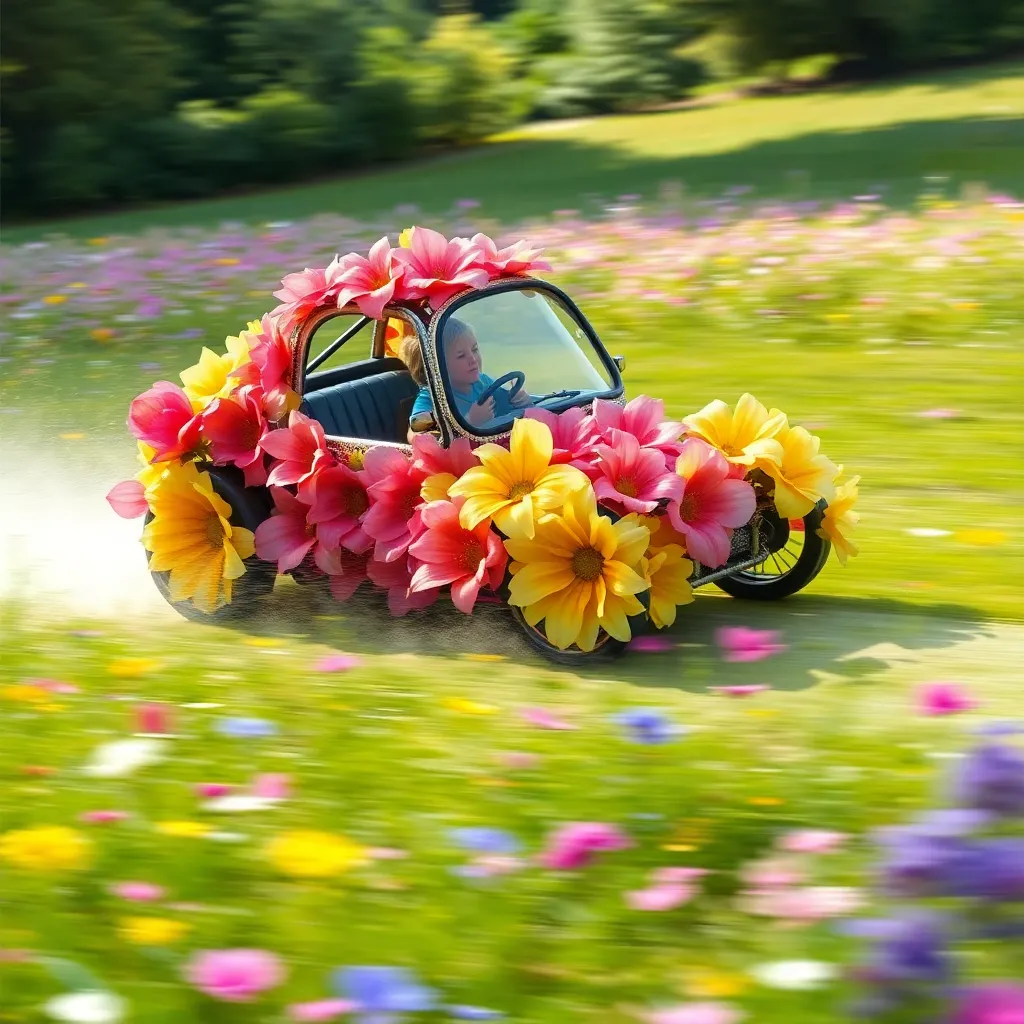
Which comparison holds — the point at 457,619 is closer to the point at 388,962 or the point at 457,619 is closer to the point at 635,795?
the point at 635,795

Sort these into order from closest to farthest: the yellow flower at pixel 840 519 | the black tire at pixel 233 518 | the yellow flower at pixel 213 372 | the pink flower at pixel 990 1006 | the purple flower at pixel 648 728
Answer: the pink flower at pixel 990 1006 → the purple flower at pixel 648 728 → the yellow flower at pixel 840 519 → the black tire at pixel 233 518 → the yellow flower at pixel 213 372

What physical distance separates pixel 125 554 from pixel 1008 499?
3.78 m

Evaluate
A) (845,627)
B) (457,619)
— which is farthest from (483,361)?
(845,627)

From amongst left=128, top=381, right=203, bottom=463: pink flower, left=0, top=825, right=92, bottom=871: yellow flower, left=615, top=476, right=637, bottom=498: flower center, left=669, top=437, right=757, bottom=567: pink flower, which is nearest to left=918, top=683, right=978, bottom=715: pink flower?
left=669, top=437, right=757, bottom=567: pink flower

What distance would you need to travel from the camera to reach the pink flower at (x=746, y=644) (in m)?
4.68

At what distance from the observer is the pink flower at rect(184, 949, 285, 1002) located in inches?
112

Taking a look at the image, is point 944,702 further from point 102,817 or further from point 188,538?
point 188,538

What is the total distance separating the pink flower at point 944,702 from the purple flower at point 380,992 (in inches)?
66.4

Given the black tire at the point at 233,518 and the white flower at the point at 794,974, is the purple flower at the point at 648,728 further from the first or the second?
the black tire at the point at 233,518

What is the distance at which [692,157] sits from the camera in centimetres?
2358

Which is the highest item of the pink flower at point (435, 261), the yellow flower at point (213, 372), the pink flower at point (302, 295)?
the pink flower at point (435, 261)

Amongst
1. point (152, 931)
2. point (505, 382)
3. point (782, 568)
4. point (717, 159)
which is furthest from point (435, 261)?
point (717, 159)

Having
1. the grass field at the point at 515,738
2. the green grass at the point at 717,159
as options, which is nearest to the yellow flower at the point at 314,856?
the grass field at the point at 515,738

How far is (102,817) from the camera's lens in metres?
3.57
